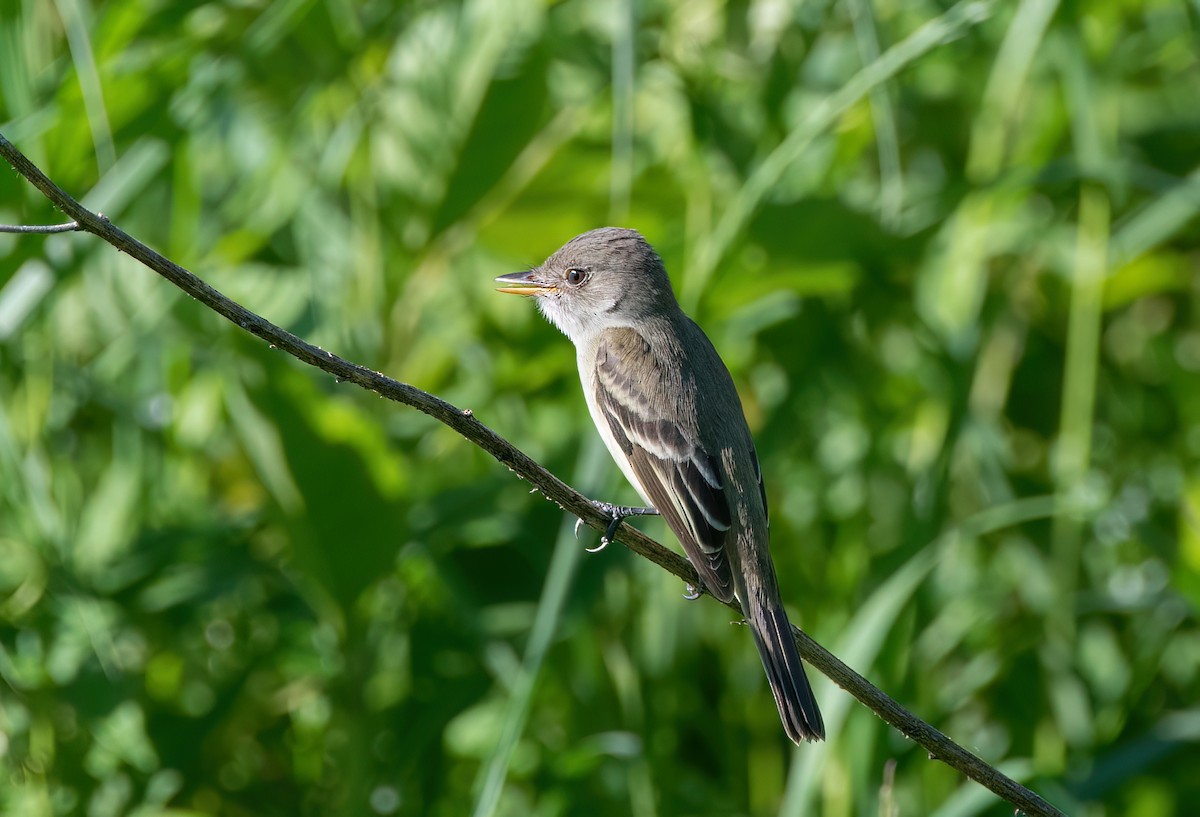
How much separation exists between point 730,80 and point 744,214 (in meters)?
1.04

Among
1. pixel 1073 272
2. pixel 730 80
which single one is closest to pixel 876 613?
pixel 1073 272

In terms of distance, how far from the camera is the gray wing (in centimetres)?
293

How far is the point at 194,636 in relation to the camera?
3789mm

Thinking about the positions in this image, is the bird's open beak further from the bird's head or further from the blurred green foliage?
the blurred green foliage

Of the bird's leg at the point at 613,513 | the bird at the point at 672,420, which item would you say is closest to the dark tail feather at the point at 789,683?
the bird at the point at 672,420

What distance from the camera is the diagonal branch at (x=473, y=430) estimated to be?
183cm

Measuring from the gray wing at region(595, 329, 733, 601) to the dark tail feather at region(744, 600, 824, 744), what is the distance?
136 millimetres

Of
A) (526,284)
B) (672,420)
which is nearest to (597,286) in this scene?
(526,284)

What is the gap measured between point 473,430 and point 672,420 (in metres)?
1.16

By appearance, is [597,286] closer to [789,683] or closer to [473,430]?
[789,683]

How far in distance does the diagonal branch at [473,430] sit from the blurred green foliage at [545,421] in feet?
2.61

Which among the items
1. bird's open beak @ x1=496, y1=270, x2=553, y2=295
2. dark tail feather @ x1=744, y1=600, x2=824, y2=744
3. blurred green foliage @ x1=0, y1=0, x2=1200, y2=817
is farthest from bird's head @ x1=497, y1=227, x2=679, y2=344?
dark tail feather @ x1=744, y1=600, x2=824, y2=744

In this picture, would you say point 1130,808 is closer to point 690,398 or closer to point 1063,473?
point 1063,473

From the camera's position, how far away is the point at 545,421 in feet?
13.0
